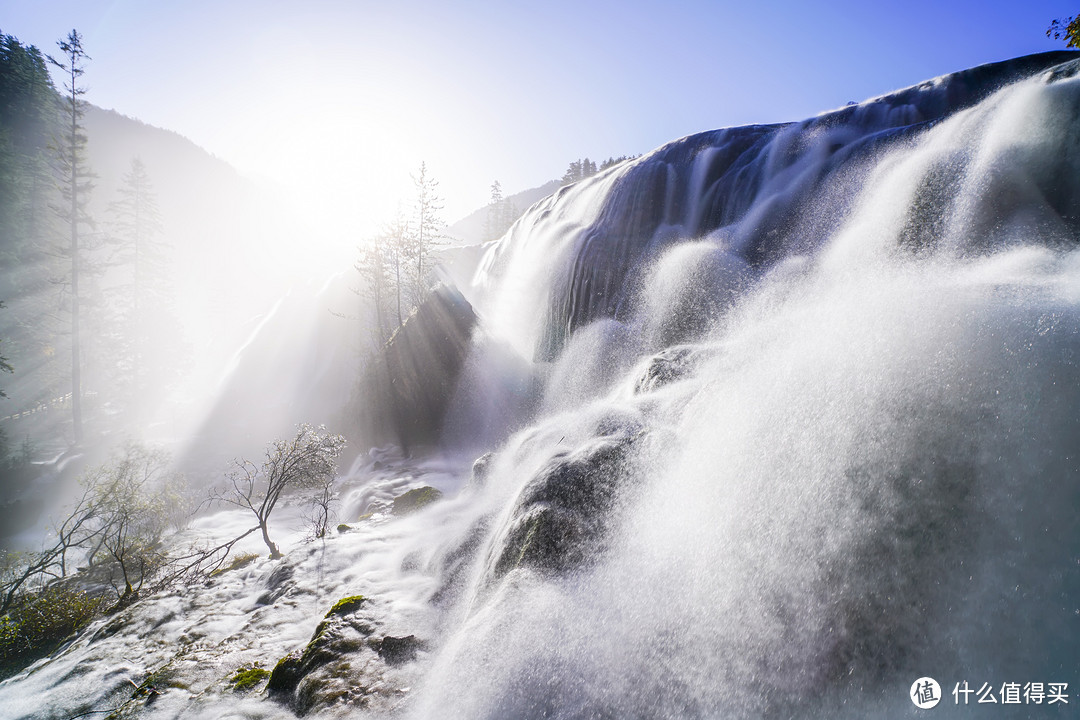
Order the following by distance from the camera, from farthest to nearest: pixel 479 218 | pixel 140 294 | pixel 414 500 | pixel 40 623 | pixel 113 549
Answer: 1. pixel 479 218
2. pixel 140 294
3. pixel 414 500
4. pixel 113 549
5. pixel 40 623

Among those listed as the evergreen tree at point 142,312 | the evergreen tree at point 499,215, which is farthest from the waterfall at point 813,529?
the evergreen tree at point 499,215

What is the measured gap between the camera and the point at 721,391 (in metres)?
5.90

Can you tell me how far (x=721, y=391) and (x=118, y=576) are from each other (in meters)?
14.8

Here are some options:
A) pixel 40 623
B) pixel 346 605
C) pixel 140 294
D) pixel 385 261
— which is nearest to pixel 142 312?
pixel 140 294

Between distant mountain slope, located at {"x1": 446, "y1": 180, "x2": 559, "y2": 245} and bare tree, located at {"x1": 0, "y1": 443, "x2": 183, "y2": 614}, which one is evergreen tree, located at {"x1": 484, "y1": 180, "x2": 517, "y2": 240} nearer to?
distant mountain slope, located at {"x1": 446, "y1": 180, "x2": 559, "y2": 245}

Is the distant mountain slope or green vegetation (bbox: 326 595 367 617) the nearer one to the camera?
green vegetation (bbox: 326 595 367 617)

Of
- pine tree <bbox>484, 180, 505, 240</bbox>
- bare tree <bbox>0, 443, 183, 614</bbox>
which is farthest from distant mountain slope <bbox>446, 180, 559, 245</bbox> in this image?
bare tree <bbox>0, 443, 183, 614</bbox>

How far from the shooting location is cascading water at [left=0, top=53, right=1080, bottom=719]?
2.87 metres

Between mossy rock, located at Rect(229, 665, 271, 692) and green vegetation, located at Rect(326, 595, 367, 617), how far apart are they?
781mm

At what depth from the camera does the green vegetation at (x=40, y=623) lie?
7.62m

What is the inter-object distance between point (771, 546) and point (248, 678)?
5.70 meters

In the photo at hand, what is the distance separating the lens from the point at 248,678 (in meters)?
4.55

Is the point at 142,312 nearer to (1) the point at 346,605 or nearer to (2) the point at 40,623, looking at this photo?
(2) the point at 40,623

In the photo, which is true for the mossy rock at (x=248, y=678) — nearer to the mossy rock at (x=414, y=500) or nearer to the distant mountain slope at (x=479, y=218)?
the mossy rock at (x=414, y=500)
